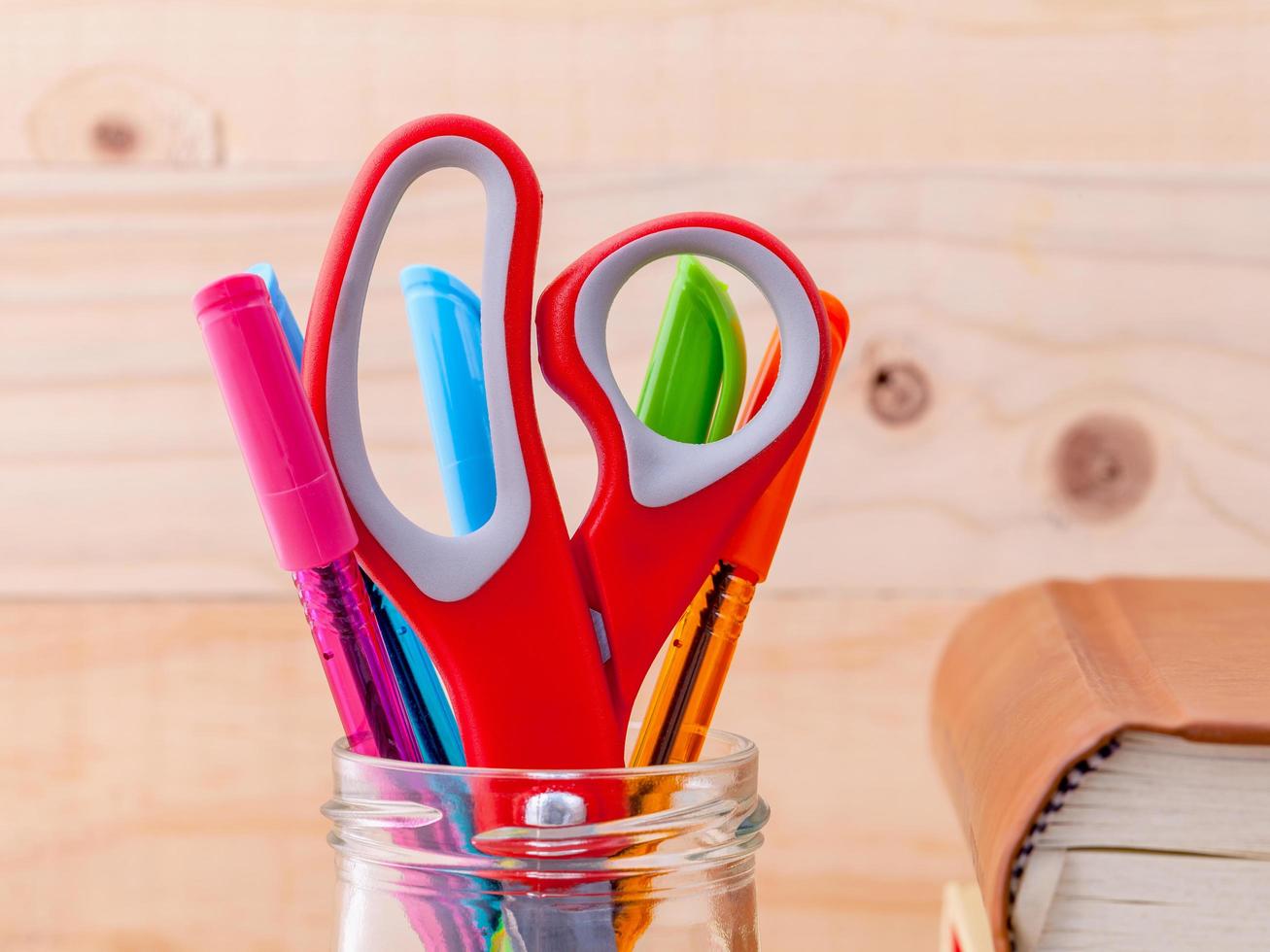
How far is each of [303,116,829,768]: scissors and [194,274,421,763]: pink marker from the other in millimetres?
10

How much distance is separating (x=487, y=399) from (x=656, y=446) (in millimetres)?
34

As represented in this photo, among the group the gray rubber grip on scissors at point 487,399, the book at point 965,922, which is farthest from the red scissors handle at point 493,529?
the book at point 965,922

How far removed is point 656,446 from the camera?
0.84 ft

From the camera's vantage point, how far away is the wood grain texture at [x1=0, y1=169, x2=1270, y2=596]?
0.46 metres

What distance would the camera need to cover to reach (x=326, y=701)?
463 mm

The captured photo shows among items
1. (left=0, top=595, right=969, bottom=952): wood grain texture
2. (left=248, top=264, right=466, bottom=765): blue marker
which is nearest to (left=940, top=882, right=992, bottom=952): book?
(left=0, top=595, right=969, bottom=952): wood grain texture

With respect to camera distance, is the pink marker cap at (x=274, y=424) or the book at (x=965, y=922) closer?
the pink marker cap at (x=274, y=424)

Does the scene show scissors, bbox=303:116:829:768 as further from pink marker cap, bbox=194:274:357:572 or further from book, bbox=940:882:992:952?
book, bbox=940:882:992:952

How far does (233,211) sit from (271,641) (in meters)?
0.15

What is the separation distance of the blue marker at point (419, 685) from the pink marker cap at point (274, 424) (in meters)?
0.03

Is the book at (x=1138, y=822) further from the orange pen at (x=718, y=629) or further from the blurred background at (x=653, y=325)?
the blurred background at (x=653, y=325)

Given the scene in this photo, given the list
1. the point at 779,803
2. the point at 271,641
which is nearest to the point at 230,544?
the point at 271,641

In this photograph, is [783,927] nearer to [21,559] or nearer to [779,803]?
[779,803]

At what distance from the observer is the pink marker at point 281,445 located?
0.22 metres
